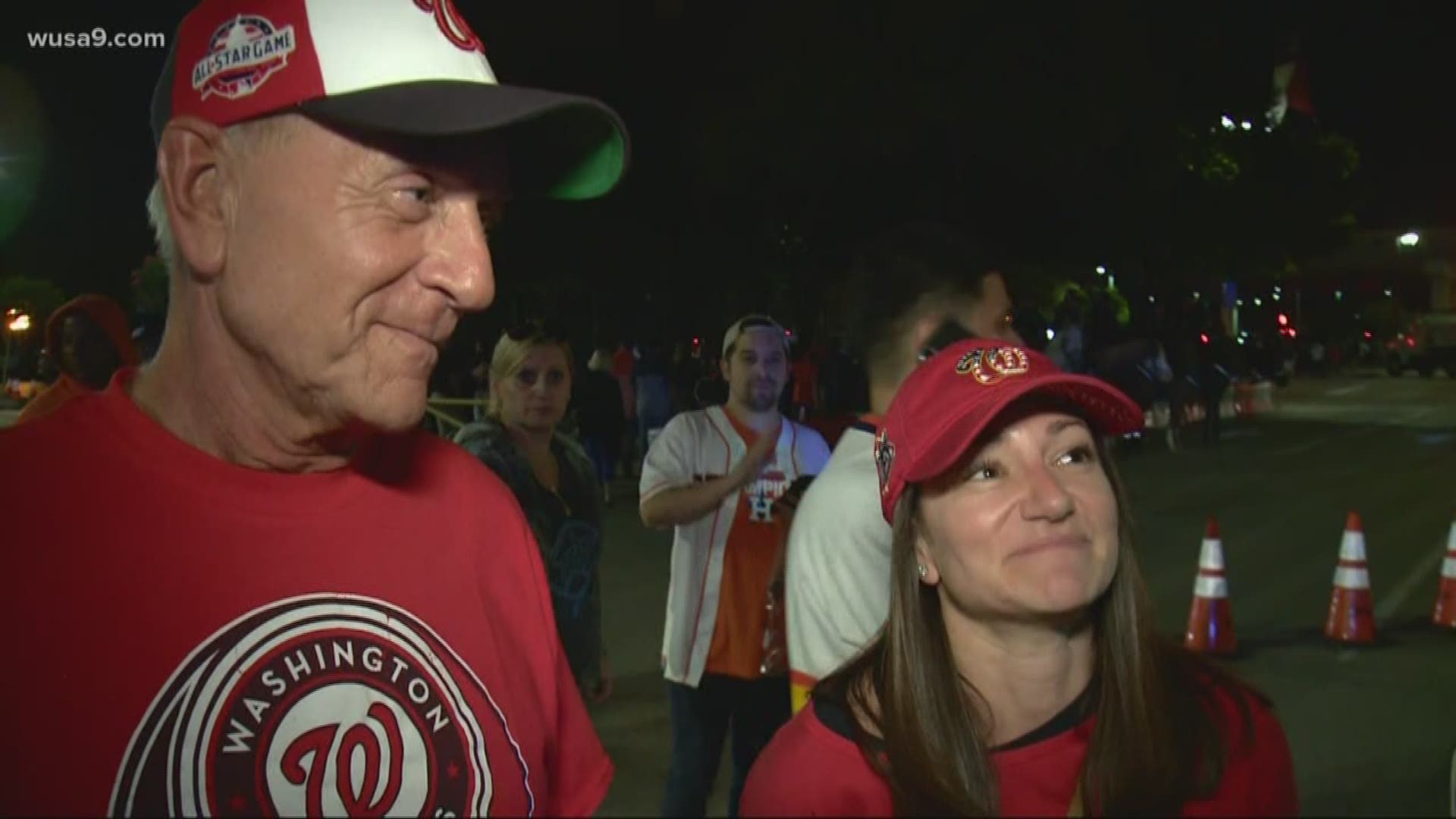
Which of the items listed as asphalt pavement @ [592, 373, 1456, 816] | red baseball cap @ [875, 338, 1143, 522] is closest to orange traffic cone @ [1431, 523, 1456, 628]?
asphalt pavement @ [592, 373, 1456, 816]

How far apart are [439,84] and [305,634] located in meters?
0.69

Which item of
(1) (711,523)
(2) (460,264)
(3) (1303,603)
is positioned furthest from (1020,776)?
(3) (1303,603)

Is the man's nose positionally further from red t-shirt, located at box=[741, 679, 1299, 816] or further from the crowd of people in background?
red t-shirt, located at box=[741, 679, 1299, 816]

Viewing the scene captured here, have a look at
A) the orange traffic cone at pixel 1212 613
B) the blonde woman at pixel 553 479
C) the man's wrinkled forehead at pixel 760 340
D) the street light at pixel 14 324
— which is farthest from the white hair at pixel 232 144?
the street light at pixel 14 324

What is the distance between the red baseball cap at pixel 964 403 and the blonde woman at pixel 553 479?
2226 mm

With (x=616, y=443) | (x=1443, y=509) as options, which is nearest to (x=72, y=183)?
(x=616, y=443)

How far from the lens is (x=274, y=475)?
5.54 ft

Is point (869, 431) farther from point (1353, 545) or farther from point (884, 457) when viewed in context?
point (1353, 545)

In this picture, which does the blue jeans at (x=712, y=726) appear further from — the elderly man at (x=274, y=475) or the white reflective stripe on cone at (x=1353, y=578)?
the white reflective stripe on cone at (x=1353, y=578)

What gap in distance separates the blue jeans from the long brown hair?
7.90 feet

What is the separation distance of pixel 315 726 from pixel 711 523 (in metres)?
3.41

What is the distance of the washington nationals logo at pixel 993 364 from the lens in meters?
2.25

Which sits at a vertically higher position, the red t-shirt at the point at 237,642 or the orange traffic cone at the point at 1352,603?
the red t-shirt at the point at 237,642

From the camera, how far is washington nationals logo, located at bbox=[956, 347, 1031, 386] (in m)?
2.25
